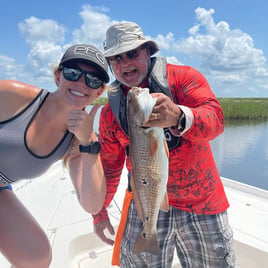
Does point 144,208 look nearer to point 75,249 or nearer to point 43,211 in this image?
point 75,249

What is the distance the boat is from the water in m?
8.10

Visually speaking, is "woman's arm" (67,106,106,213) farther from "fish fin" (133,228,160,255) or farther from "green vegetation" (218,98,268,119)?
"green vegetation" (218,98,268,119)

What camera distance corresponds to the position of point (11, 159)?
2.27 metres

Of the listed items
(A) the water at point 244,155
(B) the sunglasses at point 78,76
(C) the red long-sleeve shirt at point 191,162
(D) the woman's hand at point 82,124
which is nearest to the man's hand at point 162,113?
(C) the red long-sleeve shirt at point 191,162

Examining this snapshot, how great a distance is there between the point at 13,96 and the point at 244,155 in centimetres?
1620

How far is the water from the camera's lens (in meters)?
12.7

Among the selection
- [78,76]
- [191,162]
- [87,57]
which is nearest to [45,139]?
[78,76]

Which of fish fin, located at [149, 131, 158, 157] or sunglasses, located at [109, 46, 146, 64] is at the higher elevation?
sunglasses, located at [109, 46, 146, 64]

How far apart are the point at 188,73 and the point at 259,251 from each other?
7.66 ft

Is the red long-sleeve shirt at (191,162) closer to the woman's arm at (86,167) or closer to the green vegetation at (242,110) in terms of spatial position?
the woman's arm at (86,167)

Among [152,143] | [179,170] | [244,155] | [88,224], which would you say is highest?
[152,143]

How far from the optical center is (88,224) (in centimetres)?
373

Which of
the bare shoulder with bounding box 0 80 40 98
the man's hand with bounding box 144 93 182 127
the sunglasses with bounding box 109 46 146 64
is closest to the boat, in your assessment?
the bare shoulder with bounding box 0 80 40 98

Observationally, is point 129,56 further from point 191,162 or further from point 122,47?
point 191,162
